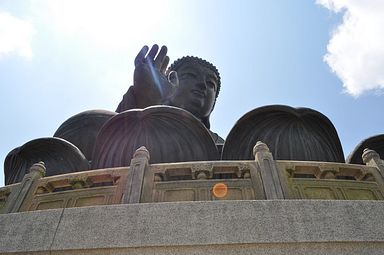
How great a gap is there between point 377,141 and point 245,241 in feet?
15.2

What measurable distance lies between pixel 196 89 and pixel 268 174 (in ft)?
25.6

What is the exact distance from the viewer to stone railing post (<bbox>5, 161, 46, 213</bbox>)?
3.99m

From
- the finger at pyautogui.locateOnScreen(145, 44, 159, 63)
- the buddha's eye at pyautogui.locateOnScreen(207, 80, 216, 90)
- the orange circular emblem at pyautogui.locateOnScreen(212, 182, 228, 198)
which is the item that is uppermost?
the buddha's eye at pyautogui.locateOnScreen(207, 80, 216, 90)

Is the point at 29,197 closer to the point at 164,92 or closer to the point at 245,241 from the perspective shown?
the point at 245,241

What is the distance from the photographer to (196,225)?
3053mm

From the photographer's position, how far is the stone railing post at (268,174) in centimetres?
367

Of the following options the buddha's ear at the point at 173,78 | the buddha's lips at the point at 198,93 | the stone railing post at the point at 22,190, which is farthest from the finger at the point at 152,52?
the stone railing post at the point at 22,190

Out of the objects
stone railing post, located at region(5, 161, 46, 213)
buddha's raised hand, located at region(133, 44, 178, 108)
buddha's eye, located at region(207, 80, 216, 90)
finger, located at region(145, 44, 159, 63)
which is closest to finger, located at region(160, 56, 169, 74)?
buddha's raised hand, located at region(133, 44, 178, 108)

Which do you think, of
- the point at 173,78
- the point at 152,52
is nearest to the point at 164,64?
the point at 173,78

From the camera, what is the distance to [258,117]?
20.6 feet

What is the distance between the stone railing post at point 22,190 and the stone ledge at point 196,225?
680mm

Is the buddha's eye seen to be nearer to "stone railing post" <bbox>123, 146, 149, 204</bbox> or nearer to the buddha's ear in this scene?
the buddha's ear

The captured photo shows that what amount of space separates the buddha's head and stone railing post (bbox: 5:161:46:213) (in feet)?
21.0

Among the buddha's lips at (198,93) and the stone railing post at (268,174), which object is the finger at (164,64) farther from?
the stone railing post at (268,174)
